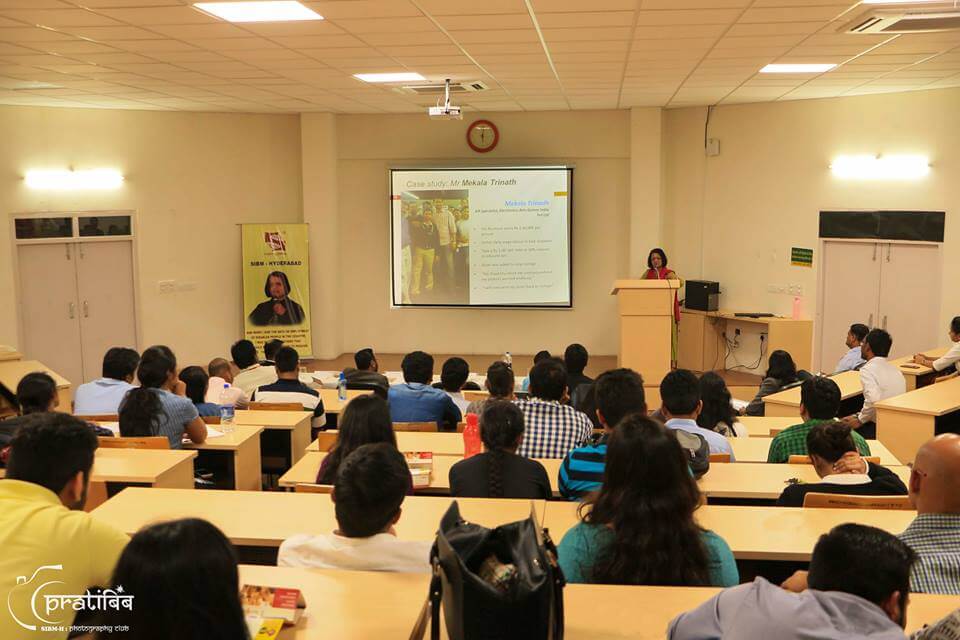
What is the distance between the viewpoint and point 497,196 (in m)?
11.4

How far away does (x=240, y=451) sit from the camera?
16.8 feet

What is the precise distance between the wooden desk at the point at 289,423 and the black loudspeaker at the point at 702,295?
6473 millimetres

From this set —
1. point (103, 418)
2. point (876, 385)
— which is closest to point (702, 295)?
point (876, 385)

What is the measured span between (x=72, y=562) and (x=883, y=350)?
6572 mm

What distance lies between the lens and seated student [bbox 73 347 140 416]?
560cm

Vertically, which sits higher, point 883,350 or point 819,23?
point 819,23

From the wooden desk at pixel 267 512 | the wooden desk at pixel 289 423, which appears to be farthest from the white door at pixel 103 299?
the wooden desk at pixel 267 512

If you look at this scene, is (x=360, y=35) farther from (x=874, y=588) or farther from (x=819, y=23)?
(x=874, y=588)

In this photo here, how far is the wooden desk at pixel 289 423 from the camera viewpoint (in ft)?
18.1

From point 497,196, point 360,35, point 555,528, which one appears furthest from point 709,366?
point 555,528

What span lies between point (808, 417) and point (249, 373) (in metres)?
4.31

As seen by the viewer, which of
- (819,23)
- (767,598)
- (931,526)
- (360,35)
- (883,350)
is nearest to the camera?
(767,598)

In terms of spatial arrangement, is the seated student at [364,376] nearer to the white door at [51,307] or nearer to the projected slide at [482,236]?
the projected slide at [482,236]

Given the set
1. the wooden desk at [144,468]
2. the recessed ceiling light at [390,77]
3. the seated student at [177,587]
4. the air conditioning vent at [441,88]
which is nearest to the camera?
the seated student at [177,587]
